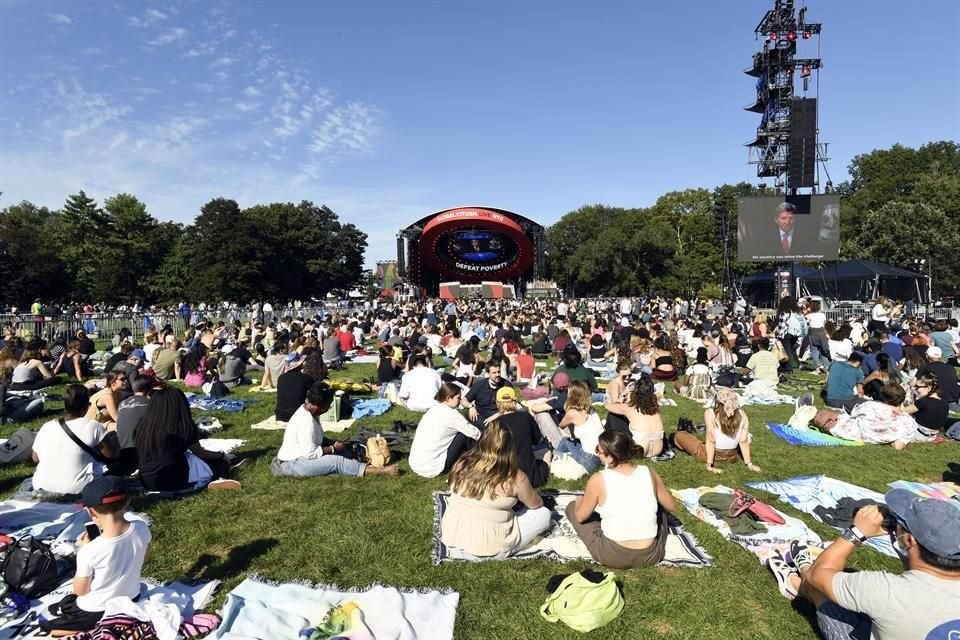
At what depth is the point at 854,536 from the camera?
2.56m

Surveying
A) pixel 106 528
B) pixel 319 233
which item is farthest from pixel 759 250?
pixel 319 233

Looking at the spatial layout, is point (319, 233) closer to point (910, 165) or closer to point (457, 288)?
point (457, 288)

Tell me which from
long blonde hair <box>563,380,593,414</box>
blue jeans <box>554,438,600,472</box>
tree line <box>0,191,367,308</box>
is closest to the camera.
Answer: blue jeans <box>554,438,600,472</box>

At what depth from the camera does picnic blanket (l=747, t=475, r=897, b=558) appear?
4734 millimetres

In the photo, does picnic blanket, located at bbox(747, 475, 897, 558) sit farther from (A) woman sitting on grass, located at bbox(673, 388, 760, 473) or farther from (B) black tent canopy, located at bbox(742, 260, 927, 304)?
(B) black tent canopy, located at bbox(742, 260, 927, 304)

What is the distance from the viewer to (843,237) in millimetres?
42719

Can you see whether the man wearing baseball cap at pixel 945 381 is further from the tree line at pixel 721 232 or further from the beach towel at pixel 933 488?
the tree line at pixel 721 232

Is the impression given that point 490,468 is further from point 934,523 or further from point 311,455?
point 311,455

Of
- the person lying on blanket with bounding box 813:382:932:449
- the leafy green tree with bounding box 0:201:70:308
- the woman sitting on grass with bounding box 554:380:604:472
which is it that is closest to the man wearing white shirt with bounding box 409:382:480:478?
the woman sitting on grass with bounding box 554:380:604:472

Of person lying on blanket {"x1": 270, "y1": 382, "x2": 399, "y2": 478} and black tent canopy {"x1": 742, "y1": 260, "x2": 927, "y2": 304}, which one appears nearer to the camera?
person lying on blanket {"x1": 270, "y1": 382, "x2": 399, "y2": 478}

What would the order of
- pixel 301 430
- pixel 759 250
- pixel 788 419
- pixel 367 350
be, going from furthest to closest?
pixel 759 250
pixel 367 350
pixel 788 419
pixel 301 430

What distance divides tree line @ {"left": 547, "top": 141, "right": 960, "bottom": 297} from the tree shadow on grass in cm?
2736

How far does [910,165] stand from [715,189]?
16088 millimetres

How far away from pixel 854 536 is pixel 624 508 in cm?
125
